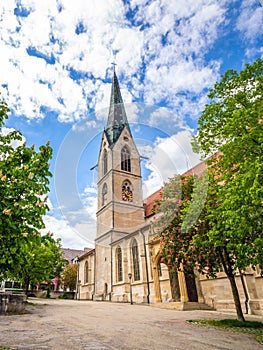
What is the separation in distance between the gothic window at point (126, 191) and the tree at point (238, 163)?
2566 centimetres

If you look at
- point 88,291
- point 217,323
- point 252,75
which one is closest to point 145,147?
point 252,75

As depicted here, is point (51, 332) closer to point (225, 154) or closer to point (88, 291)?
point (225, 154)

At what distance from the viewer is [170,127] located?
11.1m

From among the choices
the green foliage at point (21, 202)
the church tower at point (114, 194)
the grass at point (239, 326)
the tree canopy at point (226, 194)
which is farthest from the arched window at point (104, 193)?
the green foliage at point (21, 202)

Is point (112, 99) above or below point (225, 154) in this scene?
above

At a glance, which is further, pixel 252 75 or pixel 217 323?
pixel 252 75

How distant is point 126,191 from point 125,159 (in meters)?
6.62

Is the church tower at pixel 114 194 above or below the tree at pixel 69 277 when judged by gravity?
above

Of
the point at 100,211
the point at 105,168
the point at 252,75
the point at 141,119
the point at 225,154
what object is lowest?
the point at 225,154

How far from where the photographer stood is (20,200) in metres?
5.40

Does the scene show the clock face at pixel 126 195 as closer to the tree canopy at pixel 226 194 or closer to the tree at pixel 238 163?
the tree canopy at pixel 226 194

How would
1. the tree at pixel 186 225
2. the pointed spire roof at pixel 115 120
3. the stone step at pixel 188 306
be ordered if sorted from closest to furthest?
the tree at pixel 186 225, the stone step at pixel 188 306, the pointed spire roof at pixel 115 120

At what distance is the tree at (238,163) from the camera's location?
8.01 metres

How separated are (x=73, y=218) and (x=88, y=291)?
31.6 meters
